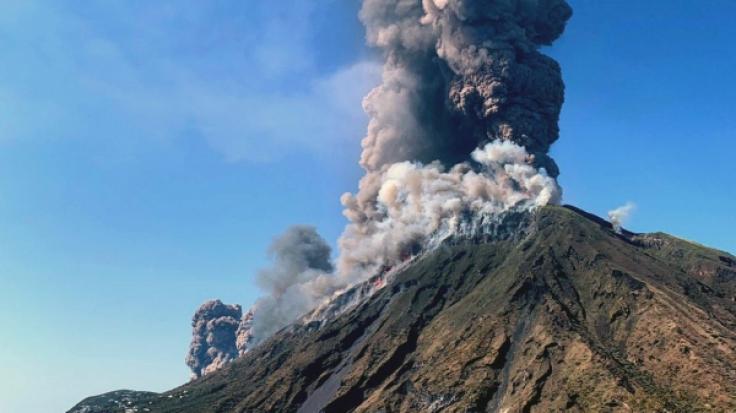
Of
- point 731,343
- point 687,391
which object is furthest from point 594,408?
point 731,343

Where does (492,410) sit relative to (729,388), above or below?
above

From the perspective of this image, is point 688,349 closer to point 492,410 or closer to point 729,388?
point 729,388

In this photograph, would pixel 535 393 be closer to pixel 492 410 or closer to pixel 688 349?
pixel 492 410

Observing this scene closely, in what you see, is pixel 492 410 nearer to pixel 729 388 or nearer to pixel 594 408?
pixel 594 408

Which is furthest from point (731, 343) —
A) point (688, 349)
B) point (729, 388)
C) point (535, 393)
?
point (535, 393)

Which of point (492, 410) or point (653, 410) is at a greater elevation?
point (492, 410)

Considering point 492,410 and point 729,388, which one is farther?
point 492,410

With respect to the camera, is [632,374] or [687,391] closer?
[687,391]

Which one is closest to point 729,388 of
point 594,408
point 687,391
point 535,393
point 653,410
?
point 687,391
